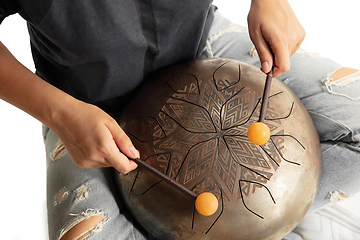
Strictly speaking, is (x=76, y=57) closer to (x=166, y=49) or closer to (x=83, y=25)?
(x=83, y=25)

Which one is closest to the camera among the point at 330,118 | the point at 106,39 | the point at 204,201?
the point at 204,201

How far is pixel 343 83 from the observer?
1.02 metres

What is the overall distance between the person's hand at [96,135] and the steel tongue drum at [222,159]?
79mm

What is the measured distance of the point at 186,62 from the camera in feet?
2.81

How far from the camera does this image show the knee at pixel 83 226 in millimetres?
784

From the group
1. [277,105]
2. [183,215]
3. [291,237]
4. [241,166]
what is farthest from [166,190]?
[291,237]

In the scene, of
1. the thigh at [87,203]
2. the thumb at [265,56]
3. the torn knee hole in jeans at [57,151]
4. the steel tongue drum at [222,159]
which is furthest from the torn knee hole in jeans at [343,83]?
the torn knee hole in jeans at [57,151]

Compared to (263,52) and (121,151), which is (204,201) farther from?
(263,52)

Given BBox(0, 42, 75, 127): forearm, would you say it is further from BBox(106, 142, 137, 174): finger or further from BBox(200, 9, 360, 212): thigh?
BBox(200, 9, 360, 212): thigh

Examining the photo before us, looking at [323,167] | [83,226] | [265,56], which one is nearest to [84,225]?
[83,226]

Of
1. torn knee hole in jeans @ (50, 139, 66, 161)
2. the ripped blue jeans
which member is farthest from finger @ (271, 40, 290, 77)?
torn knee hole in jeans @ (50, 139, 66, 161)

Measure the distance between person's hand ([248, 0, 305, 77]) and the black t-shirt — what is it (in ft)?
0.50

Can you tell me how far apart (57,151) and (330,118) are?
0.95 m

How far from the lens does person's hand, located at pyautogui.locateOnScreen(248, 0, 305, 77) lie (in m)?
0.69
